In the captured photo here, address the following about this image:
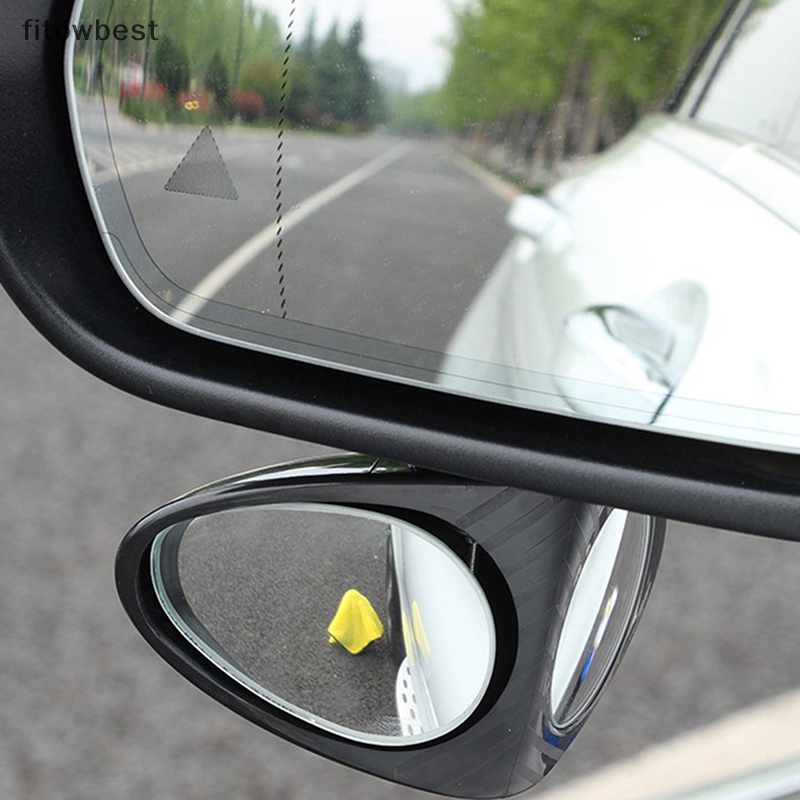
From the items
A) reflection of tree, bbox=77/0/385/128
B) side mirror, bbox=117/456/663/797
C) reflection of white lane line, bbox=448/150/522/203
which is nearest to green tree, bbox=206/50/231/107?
reflection of tree, bbox=77/0/385/128

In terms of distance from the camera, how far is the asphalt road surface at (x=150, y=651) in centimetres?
241

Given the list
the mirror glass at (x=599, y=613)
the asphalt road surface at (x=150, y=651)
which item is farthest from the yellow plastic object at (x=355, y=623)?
the asphalt road surface at (x=150, y=651)

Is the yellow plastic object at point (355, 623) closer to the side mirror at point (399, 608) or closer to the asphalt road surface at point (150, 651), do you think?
the side mirror at point (399, 608)

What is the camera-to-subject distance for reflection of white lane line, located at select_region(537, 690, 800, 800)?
7.85 feet

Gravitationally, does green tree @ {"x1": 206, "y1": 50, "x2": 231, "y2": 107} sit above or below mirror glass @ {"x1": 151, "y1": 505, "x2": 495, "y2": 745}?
above

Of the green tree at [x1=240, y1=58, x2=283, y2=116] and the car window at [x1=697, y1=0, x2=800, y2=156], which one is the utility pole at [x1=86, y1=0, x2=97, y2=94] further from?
the car window at [x1=697, y1=0, x2=800, y2=156]

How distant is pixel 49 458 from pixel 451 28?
128 inches

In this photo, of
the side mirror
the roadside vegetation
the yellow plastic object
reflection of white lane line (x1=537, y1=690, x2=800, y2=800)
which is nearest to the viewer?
the roadside vegetation

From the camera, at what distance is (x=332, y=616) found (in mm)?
757

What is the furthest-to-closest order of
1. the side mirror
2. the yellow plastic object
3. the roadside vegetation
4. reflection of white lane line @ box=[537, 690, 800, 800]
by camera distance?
reflection of white lane line @ box=[537, 690, 800, 800] < the yellow plastic object < the side mirror < the roadside vegetation

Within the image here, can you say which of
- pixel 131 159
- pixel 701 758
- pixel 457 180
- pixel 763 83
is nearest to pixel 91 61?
pixel 131 159

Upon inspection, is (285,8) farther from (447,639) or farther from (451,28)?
(447,639)

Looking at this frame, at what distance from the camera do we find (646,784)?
8.03ft

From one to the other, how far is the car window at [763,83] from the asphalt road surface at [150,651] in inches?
63.2
